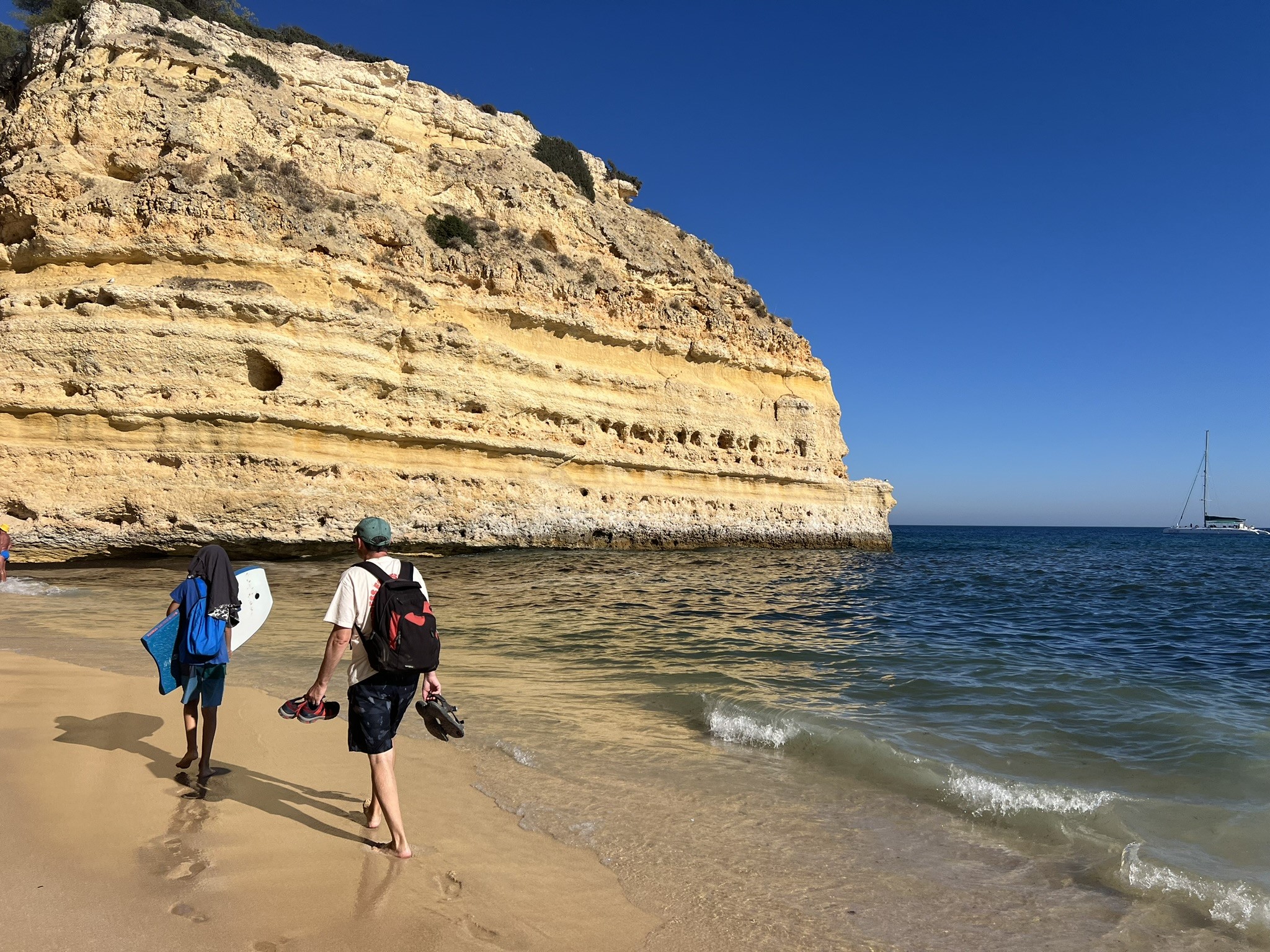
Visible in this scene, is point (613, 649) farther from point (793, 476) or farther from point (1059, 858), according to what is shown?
point (793, 476)

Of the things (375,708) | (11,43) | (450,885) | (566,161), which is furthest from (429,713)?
(11,43)

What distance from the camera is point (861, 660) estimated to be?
803 centimetres

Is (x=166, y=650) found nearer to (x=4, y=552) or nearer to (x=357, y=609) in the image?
(x=357, y=609)

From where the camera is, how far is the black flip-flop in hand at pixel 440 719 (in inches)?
130

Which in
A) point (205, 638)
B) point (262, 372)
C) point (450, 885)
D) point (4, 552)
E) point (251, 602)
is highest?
point (262, 372)

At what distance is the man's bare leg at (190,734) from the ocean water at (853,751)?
4.89 feet

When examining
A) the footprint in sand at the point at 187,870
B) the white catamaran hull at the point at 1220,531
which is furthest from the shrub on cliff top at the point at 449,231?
the white catamaran hull at the point at 1220,531

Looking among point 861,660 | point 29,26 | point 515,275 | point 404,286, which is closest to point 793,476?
point 515,275

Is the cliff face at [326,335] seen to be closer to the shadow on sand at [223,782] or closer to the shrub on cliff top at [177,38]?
the shrub on cliff top at [177,38]

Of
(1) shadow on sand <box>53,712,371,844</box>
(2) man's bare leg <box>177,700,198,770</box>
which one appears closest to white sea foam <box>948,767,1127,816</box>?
(1) shadow on sand <box>53,712,371,844</box>

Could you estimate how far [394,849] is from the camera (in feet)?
10.5

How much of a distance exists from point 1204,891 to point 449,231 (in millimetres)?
20285

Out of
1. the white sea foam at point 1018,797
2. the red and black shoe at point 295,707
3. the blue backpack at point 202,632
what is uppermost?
the blue backpack at point 202,632

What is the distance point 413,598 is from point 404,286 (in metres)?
16.2
